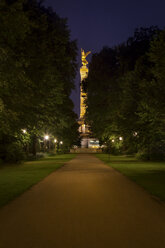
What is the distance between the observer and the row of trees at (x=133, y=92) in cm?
2292

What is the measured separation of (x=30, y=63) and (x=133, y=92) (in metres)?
16.2

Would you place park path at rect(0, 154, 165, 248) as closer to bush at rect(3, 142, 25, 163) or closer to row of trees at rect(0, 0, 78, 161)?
row of trees at rect(0, 0, 78, 161)

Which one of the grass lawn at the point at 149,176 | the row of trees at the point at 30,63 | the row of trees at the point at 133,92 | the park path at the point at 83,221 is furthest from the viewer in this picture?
the row of trees at the point at 133,92

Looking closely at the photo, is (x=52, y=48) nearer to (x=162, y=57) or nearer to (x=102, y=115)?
(x=162, y=57)

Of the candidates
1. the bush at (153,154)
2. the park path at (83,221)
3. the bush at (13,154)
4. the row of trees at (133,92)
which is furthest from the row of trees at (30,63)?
the bush at (153,154)

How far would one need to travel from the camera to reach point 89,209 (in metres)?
8.11

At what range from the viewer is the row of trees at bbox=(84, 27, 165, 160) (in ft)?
75.2

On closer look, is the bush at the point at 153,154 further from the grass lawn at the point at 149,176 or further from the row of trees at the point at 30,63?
the row of trees at the point at 30,63

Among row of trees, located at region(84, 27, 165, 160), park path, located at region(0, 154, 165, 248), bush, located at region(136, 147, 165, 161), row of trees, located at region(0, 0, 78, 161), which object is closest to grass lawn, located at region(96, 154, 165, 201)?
park path, located at region(0, 154, 165, 248)

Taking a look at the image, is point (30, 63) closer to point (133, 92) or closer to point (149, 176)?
point (149, 176)

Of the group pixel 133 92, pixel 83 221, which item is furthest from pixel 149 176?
pixel 133 92

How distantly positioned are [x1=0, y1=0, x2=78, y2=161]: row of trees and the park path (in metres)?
5.41

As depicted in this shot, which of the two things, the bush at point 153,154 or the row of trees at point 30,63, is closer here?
the row of trees at point 30,63

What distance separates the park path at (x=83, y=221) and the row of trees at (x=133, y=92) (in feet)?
44.6
